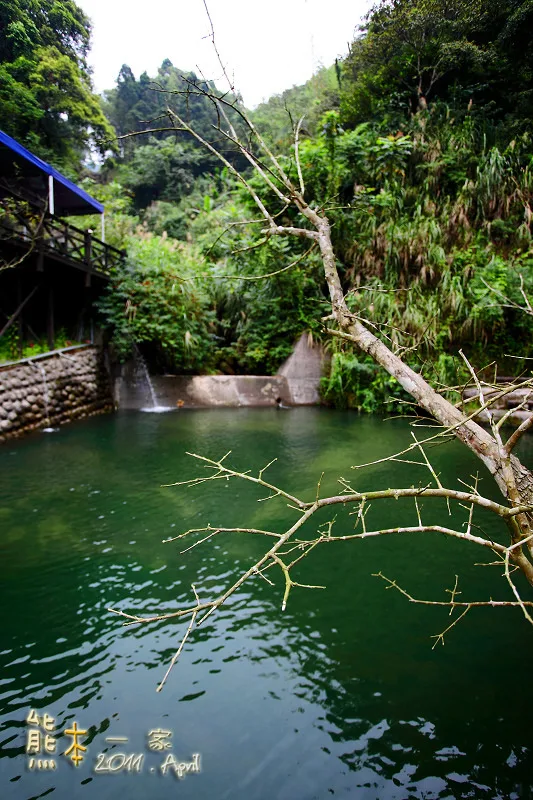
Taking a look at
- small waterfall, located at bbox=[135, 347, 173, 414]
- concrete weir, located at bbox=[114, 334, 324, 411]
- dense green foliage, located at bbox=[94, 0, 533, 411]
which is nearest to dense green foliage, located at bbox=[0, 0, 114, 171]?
dense green foliage, located at bbox=[94, 0, 533, 411]

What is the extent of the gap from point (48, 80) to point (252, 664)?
13.7 metres

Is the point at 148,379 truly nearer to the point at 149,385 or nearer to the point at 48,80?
the point at 149,385

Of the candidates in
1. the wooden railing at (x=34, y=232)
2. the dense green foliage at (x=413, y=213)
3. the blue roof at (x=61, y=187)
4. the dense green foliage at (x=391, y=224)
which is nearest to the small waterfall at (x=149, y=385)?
the dense green foliage at (x=391, y=224)

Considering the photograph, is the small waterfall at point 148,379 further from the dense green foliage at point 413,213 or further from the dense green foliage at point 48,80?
the dense green foliage at point 48,80

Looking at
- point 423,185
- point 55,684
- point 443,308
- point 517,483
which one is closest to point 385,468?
point 517,483

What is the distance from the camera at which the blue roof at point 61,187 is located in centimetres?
792

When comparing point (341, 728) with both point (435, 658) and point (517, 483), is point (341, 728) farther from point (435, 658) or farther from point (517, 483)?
Answer: point (517, 483)

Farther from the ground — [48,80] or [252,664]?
[48,80]

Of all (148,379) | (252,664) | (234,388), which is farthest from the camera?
(148,379)

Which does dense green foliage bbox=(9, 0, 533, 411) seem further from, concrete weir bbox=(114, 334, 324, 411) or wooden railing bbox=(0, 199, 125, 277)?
wooden railing bbox=(0, 199, 125, 277)

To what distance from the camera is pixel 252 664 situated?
2338 millimetres

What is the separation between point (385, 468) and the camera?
17.9ft

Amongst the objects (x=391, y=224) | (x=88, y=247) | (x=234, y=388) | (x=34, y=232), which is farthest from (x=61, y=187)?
(x=391, y=224)

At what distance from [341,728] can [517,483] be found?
3.88 ft
